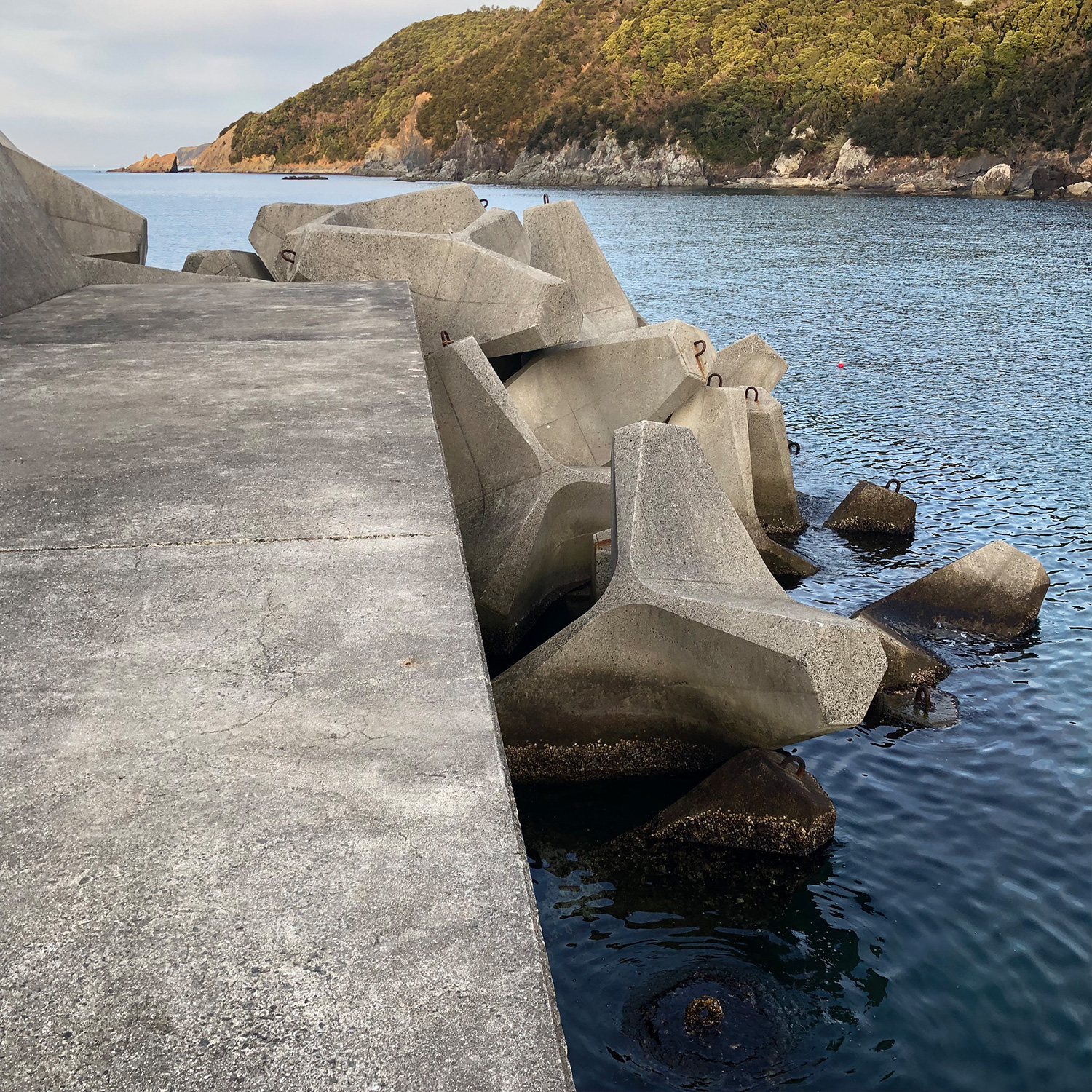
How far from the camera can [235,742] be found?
7.40 ft

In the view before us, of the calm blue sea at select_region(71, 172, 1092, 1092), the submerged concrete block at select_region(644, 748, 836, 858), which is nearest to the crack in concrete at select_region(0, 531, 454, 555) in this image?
the calm blue sea at select_region(71, 172, 1092, 1092)

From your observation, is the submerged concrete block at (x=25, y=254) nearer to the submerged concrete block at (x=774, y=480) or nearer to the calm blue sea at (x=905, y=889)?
the calm blue sea at (x=905, y=889)

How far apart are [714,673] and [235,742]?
3.71m

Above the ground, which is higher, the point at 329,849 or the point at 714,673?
the point at 329,849

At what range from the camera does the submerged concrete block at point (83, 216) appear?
31.6ft

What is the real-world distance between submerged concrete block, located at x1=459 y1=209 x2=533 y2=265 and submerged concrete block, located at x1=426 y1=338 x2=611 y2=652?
93.6 inches

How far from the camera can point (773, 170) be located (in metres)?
97.1

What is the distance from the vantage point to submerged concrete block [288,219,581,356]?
357 inches

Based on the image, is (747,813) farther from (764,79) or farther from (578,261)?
(764,79)

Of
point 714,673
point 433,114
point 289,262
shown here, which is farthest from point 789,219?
point 433,114

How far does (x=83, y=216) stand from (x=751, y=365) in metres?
7.05

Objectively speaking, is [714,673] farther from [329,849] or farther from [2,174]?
[2,174]

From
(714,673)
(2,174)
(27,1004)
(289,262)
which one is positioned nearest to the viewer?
(27,1004)

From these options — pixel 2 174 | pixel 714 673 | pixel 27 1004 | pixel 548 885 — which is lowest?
pixel 548 885
